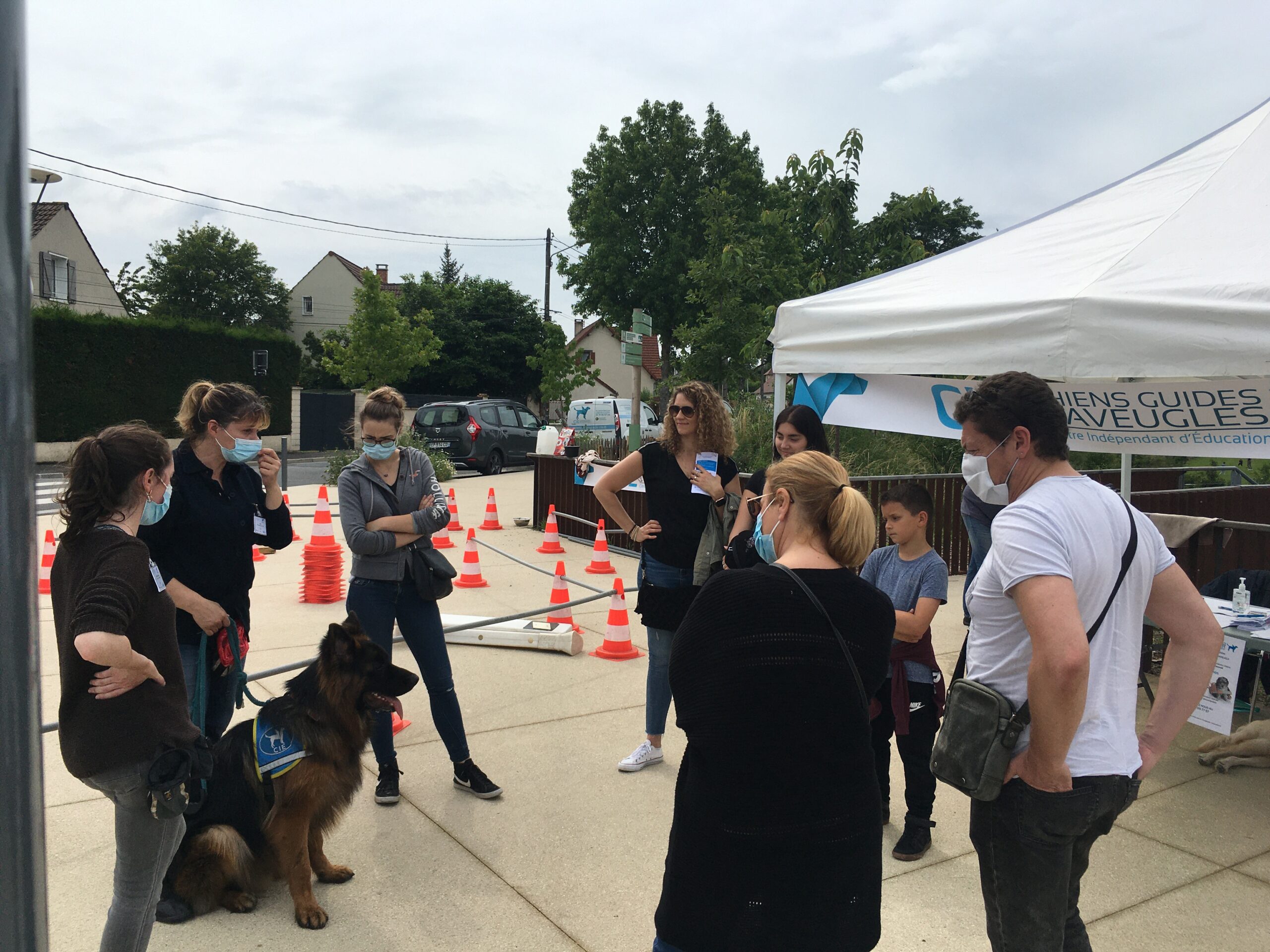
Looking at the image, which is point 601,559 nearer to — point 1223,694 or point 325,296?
point 1223,694

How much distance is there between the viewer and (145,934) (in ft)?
8.11

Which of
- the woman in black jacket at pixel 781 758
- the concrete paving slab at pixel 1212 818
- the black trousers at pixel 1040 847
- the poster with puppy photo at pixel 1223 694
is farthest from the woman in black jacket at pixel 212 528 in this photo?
the poster with puppy photo at pixel 1223 694

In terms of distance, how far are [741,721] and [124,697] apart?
5.41ft

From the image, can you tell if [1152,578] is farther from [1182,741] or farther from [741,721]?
[1182,741]

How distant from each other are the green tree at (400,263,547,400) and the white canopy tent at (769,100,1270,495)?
39.1 metres

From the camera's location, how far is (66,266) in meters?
36.6

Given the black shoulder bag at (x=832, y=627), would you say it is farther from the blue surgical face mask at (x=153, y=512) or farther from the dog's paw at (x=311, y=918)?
the dog's paw at (x=311, y=918)

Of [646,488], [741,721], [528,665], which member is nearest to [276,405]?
[528,665]

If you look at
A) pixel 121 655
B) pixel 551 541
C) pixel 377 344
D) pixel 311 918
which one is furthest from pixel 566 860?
pixel 377 344

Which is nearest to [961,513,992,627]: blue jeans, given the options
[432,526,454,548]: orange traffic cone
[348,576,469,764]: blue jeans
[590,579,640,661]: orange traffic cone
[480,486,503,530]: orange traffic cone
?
[590,579,640,661]: orange traffic cone

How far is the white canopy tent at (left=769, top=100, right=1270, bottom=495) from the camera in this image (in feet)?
12.3

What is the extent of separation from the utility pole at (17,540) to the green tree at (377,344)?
3479 cm

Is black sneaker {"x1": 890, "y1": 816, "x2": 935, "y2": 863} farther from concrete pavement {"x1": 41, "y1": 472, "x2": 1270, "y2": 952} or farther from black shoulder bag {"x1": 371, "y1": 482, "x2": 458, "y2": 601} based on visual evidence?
black shoulder bag {"x1": 371, "y1": 482, "x2": 458, "y2": 601}

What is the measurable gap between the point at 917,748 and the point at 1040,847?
1590 mm
